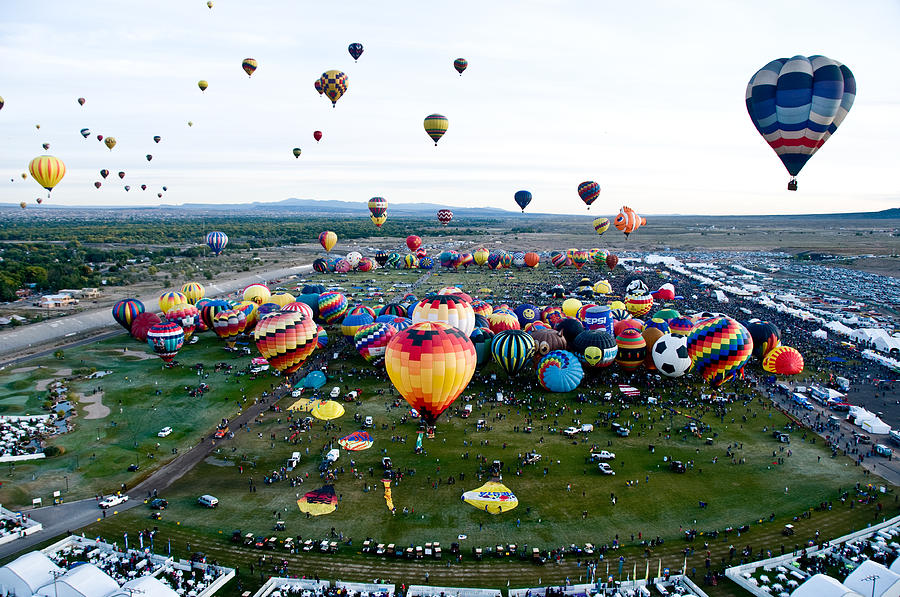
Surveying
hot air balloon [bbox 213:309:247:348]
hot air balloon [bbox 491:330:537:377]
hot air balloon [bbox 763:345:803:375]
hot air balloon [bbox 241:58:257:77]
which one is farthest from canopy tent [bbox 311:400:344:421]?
hot air balloon [bbox 241:58:257:77]

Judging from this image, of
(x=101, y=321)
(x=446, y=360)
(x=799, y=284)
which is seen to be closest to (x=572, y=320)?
(x=446, y=360)

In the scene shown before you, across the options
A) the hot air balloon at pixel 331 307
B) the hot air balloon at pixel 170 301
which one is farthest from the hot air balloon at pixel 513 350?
the hot air balloon at pixel 170 301

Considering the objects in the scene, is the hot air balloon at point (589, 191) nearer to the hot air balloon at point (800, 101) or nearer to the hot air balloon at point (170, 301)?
the hot air balloon at point (800, 101)

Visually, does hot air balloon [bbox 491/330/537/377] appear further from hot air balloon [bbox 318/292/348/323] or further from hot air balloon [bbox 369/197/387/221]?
hot air balloon [bbox 369/197/387/221]

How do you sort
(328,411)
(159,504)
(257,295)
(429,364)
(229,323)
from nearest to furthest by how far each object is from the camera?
1. (159,504)
2. (429,364)
3. (328,411)
4. (229,323)
5. (257,295)

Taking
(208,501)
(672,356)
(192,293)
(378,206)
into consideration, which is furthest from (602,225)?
(208,501)

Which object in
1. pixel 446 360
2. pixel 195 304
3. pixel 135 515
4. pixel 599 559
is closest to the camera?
pixel 599 559

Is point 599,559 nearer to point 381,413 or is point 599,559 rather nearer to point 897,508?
point 897,508

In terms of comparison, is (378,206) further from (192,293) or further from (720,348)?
(720,348)
